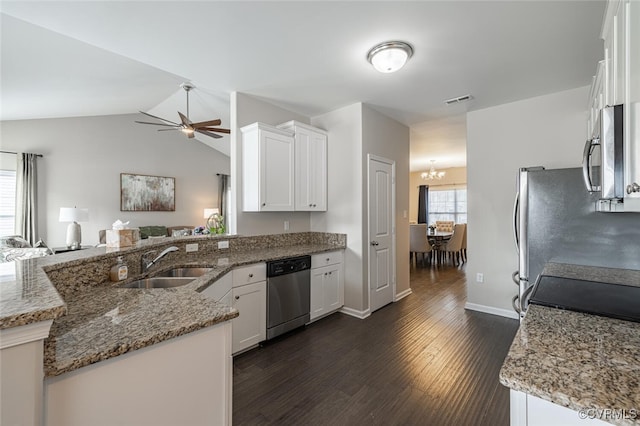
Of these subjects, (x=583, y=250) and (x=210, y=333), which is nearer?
(x=210, y=333)

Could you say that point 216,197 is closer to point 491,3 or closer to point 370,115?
point 370,115

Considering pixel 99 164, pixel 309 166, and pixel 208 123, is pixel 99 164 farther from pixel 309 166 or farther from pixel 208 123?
pixel 309 166

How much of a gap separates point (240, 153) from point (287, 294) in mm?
1655

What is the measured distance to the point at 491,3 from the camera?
1.75 meters

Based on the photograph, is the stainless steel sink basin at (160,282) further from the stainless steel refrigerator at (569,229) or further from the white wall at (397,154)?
the stainless steel refrigerator at (569,229)

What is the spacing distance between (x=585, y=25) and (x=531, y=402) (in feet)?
8.53

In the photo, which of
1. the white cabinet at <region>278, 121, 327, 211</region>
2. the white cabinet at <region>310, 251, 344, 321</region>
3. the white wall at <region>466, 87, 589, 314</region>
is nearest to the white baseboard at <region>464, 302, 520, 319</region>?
the white wall at <region>466, 87, 589, 314</region>

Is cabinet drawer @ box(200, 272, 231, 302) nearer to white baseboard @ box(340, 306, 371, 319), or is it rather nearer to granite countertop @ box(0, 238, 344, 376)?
granite countertop @ box(0, 238, 344, 376)

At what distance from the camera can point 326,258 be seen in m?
3.28

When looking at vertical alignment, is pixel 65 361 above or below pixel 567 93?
below

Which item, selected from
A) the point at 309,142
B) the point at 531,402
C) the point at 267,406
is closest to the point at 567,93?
the point at 309,142

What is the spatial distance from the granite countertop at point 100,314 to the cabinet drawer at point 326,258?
1585mm

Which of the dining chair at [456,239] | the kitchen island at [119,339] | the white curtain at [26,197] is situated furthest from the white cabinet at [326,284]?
the white curtain at [26,197]

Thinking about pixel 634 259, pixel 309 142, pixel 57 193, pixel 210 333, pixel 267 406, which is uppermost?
pixel 309 142
